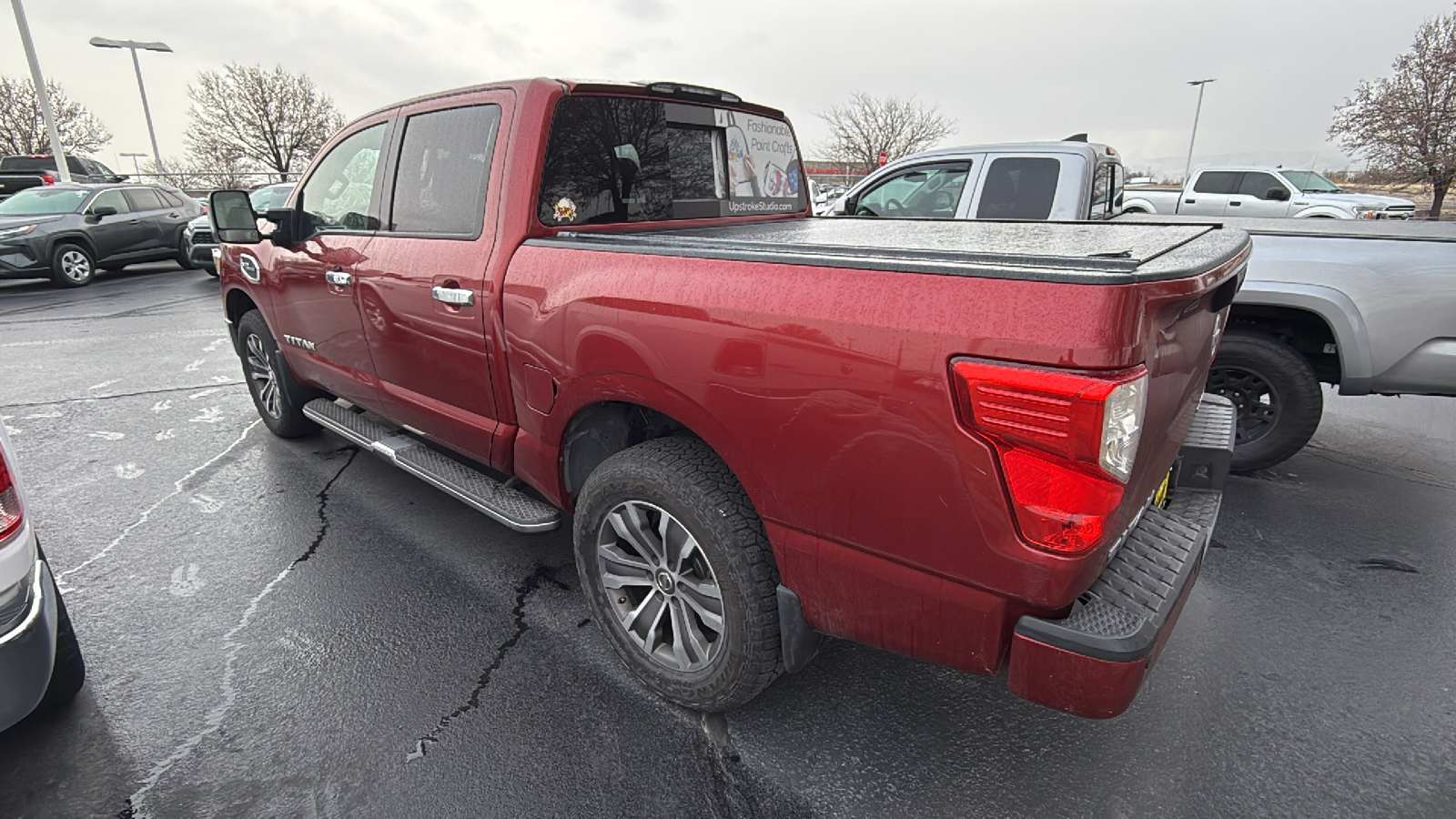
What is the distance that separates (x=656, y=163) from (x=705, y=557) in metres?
1.82

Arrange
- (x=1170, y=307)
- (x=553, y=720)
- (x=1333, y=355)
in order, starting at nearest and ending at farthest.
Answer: (x=1170, y=307) → (x=553, y=720) → (x=1333, y=355)

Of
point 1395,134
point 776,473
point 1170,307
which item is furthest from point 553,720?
point 1395,134

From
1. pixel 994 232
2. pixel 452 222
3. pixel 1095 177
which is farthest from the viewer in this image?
pixel 1095 177

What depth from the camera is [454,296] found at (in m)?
2.79

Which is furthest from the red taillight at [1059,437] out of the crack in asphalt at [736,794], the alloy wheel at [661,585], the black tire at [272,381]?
the black tire at [272,381]

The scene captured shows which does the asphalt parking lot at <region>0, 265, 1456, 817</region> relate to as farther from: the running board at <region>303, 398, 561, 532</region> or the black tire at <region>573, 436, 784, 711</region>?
the running board at <region>303, 398, 561, 532</region>

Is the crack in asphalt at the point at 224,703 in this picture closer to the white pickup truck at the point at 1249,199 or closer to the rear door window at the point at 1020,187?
the rear door window at the point at 1020,187

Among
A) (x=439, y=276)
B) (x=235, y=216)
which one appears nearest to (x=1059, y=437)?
(x=439, y=276)

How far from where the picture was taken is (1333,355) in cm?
405

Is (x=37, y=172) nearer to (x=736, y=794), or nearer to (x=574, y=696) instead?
(x=574, y=696)

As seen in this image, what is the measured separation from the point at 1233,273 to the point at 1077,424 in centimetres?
100

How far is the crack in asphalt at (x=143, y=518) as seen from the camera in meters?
3.20

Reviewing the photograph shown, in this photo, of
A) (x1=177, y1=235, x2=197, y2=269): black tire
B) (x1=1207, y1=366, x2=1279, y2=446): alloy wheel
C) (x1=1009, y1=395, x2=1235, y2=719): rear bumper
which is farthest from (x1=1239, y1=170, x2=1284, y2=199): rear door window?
(x1=177, y1=235, x2=197, y2=269): black tire

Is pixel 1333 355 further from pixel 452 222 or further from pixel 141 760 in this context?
pixel 141 760
